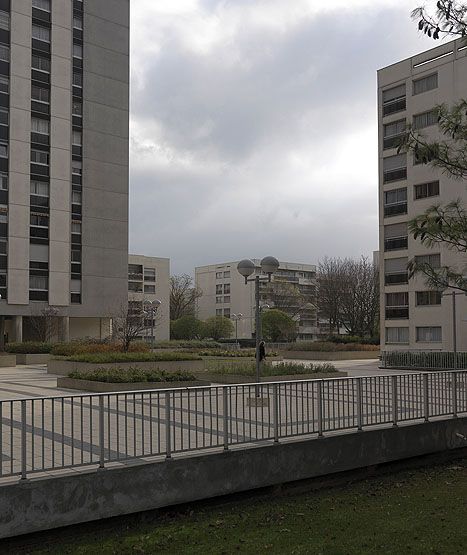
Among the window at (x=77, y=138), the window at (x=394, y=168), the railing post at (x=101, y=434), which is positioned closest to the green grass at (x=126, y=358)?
the railing post at (x=101, y=434)

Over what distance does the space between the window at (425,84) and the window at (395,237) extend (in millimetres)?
9072

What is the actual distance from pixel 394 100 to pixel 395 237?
376 inches

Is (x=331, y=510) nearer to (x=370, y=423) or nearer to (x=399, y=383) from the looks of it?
(x=370, y=423)

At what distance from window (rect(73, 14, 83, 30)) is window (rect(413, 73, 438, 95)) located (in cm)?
3162

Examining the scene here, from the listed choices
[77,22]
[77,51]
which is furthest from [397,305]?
[77,22]

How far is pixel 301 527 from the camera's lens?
7.90 m

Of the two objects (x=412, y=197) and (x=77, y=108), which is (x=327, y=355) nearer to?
(x=412, y=197)

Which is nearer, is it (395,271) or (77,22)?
(395,271)

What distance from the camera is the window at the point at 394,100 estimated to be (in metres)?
46.2

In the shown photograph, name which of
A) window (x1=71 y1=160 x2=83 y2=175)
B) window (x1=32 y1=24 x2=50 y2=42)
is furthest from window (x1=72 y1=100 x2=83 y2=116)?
window (x1=32 y1=24 x2=50 y2=42)

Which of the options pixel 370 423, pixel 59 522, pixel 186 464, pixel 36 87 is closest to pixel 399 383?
pixel 370 423

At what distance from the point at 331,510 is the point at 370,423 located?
2.40 m

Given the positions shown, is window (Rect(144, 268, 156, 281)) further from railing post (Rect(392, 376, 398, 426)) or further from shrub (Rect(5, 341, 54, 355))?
railing post (Rect(392, 376, 398, 426))

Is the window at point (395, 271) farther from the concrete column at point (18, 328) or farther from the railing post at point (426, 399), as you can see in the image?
the railing post at point (426, 399)
